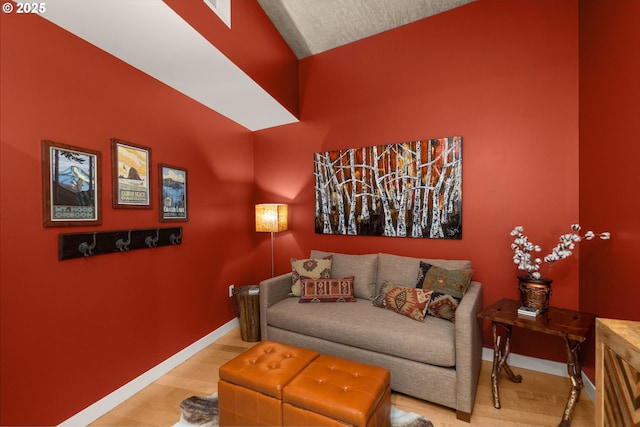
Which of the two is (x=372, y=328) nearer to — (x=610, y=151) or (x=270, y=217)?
(x=270, y=217)

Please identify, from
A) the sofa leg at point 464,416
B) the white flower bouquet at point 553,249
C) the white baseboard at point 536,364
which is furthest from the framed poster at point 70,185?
the white baseboard at point 536,364

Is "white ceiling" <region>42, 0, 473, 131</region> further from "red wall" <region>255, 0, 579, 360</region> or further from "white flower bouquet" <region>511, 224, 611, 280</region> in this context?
"white flower bouquet" <region>511, 224, 611, 280</region>

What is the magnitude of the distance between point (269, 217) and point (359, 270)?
1179 millimetres

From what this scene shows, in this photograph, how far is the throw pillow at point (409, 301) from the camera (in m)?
2.13

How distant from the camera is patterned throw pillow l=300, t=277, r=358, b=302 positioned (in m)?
2.59

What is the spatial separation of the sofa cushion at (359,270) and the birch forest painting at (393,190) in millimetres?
342

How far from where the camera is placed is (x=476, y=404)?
6.23 ft

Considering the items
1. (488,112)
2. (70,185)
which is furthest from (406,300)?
(70,185)

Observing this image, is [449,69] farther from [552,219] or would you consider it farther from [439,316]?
[439,316]

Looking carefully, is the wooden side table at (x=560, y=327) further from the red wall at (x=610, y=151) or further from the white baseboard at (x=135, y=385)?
the white baseboard at (x=135, y=385)

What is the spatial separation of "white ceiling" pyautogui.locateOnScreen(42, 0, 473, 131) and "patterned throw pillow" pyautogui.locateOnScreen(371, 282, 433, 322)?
2216 millimetres

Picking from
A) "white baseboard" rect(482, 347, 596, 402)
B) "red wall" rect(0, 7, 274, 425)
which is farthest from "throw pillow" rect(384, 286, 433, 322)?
"red wall" rect(0, 7, 274, 425)

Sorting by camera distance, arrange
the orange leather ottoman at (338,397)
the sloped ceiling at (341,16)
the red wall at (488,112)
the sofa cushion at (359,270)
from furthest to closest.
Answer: the sofa cushion at (359,270), the sloped ceiling at (341,16), the red wall at (488,112), the orange leather ottoman at (338,397)

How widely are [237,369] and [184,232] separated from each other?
57.7 inches
